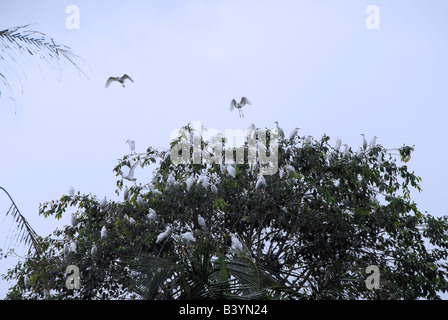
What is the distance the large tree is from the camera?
5.42 m

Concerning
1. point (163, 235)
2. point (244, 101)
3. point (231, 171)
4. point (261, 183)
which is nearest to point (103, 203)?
point (163, 235)

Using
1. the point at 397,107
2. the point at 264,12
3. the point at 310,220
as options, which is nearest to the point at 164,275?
the point at 310,220

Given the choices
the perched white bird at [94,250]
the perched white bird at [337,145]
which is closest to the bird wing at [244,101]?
the perched white bird at [337,145]

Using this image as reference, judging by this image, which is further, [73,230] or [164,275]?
[73,230]

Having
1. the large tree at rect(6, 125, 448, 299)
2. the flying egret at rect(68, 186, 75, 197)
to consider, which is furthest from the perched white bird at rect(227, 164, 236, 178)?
the flying egret at rect(68, 186, 75, 197)

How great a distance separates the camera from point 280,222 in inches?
217

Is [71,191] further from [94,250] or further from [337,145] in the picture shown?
[337,145]

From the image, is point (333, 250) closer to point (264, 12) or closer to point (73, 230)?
point (73, 230)

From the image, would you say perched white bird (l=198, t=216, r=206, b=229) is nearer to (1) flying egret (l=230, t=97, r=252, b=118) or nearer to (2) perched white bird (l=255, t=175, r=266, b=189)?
(2) perched white bird (l=255, t=175, r=266, b=189)

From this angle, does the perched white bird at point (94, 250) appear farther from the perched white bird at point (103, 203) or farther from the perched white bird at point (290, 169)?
the perched white bird at point (290, 169)

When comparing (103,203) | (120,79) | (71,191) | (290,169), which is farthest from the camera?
(120,79)

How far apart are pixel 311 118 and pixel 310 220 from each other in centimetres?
300
